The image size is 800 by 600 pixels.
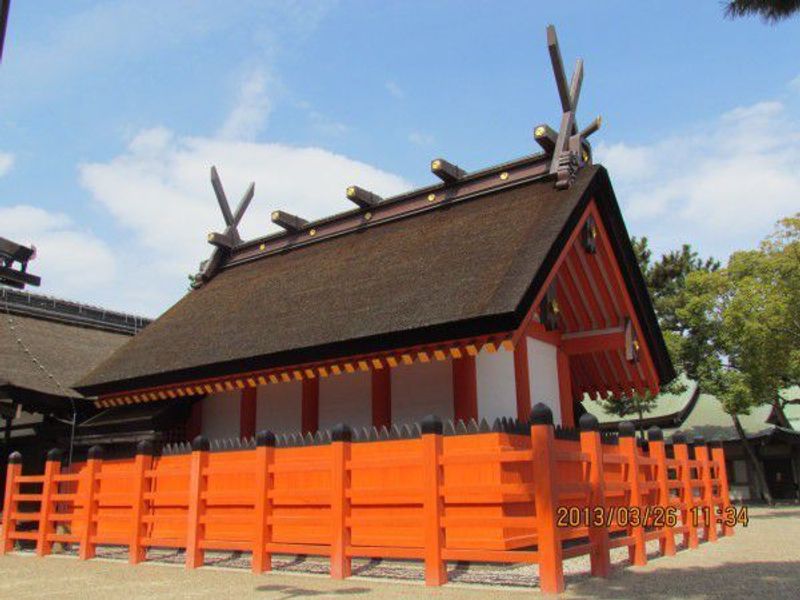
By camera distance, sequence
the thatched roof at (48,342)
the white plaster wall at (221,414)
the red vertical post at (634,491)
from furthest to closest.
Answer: the thatched roof at (48,342) < the white plaster wall at (221,414) < the red vertical post at (634,491)

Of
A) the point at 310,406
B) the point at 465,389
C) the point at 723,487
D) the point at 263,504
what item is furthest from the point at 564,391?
the point at 263,504

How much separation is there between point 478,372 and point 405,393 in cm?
124

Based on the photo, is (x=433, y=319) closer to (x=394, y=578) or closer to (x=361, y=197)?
(x=394, y=578)

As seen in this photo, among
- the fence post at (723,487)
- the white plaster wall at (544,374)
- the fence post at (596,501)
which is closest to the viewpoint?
the fence post at (596,501)

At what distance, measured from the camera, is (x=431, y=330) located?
8.16m

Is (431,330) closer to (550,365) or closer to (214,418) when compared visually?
(550,365)

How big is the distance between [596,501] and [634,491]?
3.81ft

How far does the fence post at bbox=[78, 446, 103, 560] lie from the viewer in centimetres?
991

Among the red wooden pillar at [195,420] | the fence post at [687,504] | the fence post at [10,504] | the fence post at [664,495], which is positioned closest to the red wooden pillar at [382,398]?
the fence post at [664,495]

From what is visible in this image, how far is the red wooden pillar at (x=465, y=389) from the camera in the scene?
9422 millimetres

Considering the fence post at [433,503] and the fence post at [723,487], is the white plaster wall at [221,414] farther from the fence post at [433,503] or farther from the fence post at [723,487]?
the fence post at [723,487]

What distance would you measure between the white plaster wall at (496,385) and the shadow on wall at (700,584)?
3154mm

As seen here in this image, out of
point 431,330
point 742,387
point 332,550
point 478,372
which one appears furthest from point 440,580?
point 742,387

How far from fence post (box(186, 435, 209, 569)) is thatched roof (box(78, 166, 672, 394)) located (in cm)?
151
